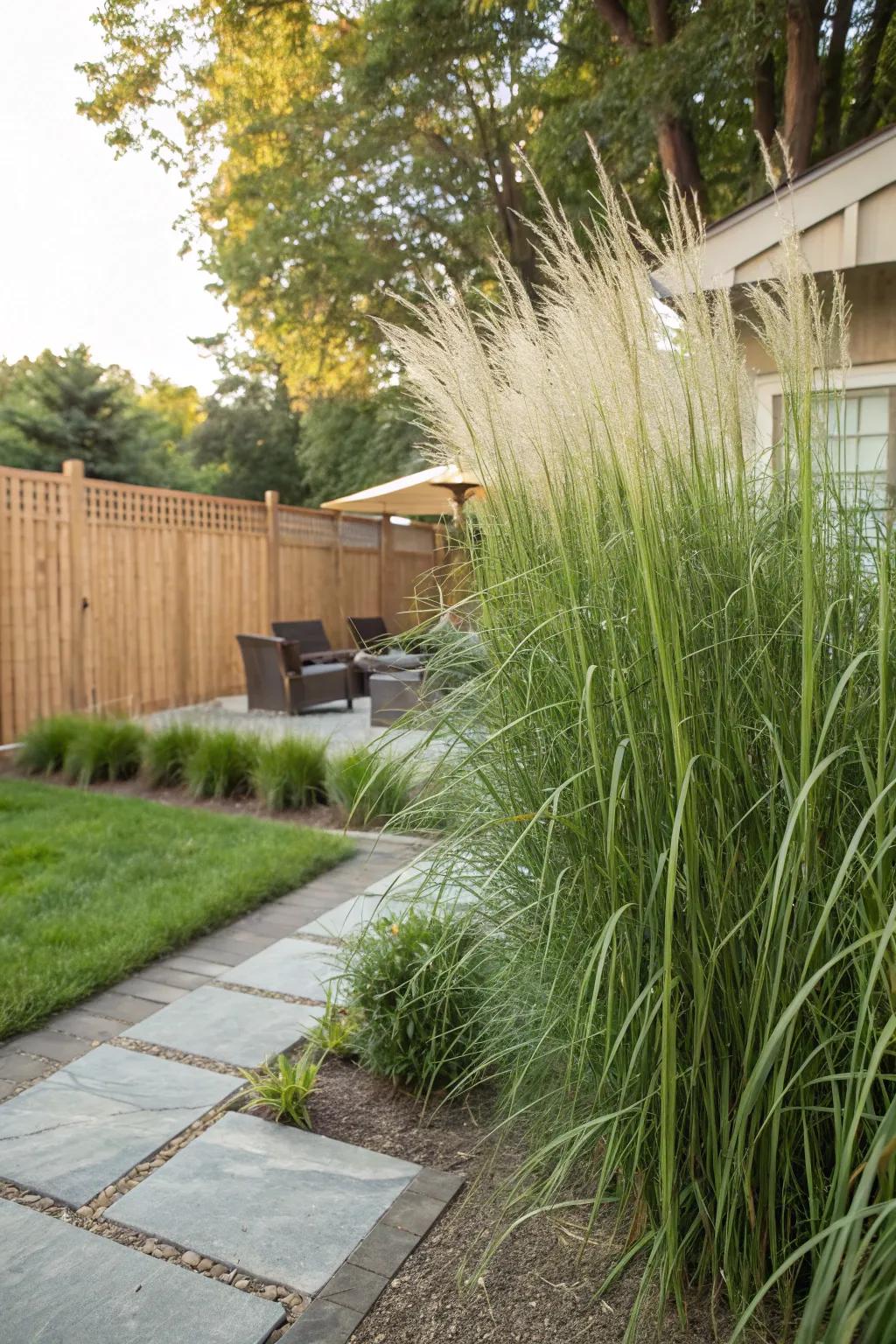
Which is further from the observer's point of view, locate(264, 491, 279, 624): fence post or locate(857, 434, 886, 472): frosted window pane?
locate(264, 491, 279, 624): fence post

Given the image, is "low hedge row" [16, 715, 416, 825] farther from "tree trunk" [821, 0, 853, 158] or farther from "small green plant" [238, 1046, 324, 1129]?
"tree trunk" [821, 0, 853, 158]

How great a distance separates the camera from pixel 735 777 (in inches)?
53.2

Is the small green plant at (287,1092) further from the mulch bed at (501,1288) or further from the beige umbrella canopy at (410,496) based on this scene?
the beige umbrella canopy at (410,496)

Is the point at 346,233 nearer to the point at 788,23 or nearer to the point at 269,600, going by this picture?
the point at 269,600

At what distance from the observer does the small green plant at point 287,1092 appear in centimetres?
201

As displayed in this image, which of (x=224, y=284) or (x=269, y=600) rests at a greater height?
(x=224, y=284)

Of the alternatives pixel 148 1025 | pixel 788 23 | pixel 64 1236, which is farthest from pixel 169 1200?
pixel 788 23

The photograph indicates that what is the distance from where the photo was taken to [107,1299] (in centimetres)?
149

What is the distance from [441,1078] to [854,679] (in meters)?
1.36

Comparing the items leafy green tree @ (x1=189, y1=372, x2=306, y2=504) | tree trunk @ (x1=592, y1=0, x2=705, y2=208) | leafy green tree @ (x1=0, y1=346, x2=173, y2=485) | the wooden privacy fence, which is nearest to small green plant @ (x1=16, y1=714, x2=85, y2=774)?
the wooden privacy fence

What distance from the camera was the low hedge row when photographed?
16.5ft

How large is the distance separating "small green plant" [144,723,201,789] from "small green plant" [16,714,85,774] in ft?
2.29

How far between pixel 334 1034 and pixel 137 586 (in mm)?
6584

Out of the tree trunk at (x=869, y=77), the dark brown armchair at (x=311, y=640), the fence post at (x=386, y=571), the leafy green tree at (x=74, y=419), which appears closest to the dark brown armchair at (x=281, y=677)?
the dark brown armchair at (x=311, y=640)
